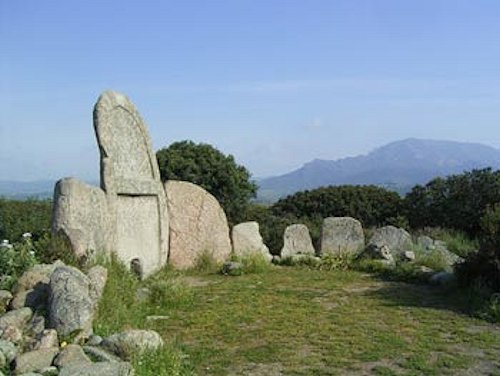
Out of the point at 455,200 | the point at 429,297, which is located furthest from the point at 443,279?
the point at 455,200

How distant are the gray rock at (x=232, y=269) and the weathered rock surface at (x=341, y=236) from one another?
3196mm

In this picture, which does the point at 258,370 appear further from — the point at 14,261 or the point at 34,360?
the point at 14,261

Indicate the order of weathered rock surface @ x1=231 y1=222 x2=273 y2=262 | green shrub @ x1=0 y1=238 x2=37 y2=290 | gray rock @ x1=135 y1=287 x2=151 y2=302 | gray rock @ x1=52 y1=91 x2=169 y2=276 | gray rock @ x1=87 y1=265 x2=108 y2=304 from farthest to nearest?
weathered rock surface @ x1=231 y1=222 x2=273 y2=262, gray rock @ x1=52 y1=91 x2=169 y2=276, gray rock @ x1=135 y1=287 x2=151 y2=302, green shrub @ x1=0 y1=238 x2=37 y2=290, gray rock @ x1=87 y1=265 x2=108 y2=304

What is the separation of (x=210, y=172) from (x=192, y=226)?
697 cm

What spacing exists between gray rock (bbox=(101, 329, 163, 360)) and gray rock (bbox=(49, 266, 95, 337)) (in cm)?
62

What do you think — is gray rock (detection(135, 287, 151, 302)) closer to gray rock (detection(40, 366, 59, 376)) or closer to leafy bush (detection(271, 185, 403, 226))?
gray rock (detection(40, 366, 59, 376))

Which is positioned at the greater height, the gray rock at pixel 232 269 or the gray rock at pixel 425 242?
the gray rock at pixel 425 242

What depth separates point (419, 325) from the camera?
10484mm

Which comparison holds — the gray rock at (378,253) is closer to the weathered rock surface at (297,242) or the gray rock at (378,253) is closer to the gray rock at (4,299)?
the weathered rock surface at (297,242)

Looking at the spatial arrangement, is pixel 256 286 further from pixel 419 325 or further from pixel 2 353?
pixel 2 353

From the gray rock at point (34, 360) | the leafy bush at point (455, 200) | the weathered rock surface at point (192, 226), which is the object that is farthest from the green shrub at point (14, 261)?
the leafy bush at point (455, 200)

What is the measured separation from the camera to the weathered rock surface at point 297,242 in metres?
18.8

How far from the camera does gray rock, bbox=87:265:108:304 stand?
30.9 ft

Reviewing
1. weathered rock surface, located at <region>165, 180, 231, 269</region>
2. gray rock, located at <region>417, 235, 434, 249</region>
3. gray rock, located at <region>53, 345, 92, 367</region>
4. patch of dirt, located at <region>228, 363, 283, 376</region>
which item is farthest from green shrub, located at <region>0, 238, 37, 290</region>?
gray rock, located at <region>417, 235, 434, 249</region>
